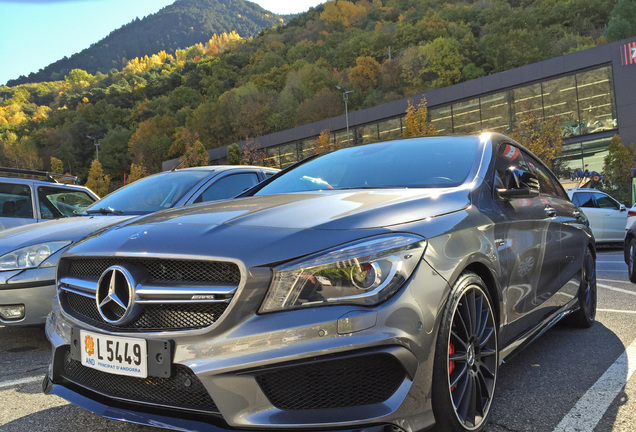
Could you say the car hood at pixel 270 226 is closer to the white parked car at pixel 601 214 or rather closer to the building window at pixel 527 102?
the white parked car at pixel 601 214

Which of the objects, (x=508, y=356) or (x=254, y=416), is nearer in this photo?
(x=254, y=416)

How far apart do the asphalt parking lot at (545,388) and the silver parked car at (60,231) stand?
0.41 meters

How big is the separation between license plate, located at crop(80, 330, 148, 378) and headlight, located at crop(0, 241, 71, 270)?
7.16 feet

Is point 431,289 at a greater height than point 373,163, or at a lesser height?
lesser

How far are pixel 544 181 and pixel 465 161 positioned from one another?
1.37 metres

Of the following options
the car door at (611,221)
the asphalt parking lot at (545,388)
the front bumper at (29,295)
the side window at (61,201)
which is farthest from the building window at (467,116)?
the front bumper at (29,295)

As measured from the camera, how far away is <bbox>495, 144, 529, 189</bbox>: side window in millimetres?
3143

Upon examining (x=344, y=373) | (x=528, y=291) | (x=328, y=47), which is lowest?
(x=528, y=291)

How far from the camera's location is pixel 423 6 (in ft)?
327

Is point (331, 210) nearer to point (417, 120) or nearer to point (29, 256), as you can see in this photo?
point (29, 256)

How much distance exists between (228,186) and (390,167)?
2557 mm

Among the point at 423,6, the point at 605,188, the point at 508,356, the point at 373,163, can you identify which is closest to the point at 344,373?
the point at 508,356

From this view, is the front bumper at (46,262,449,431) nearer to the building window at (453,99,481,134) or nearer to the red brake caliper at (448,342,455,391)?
the red brake caliper at (448,342,455,391)

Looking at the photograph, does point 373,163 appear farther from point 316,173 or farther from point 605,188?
point 605,188
